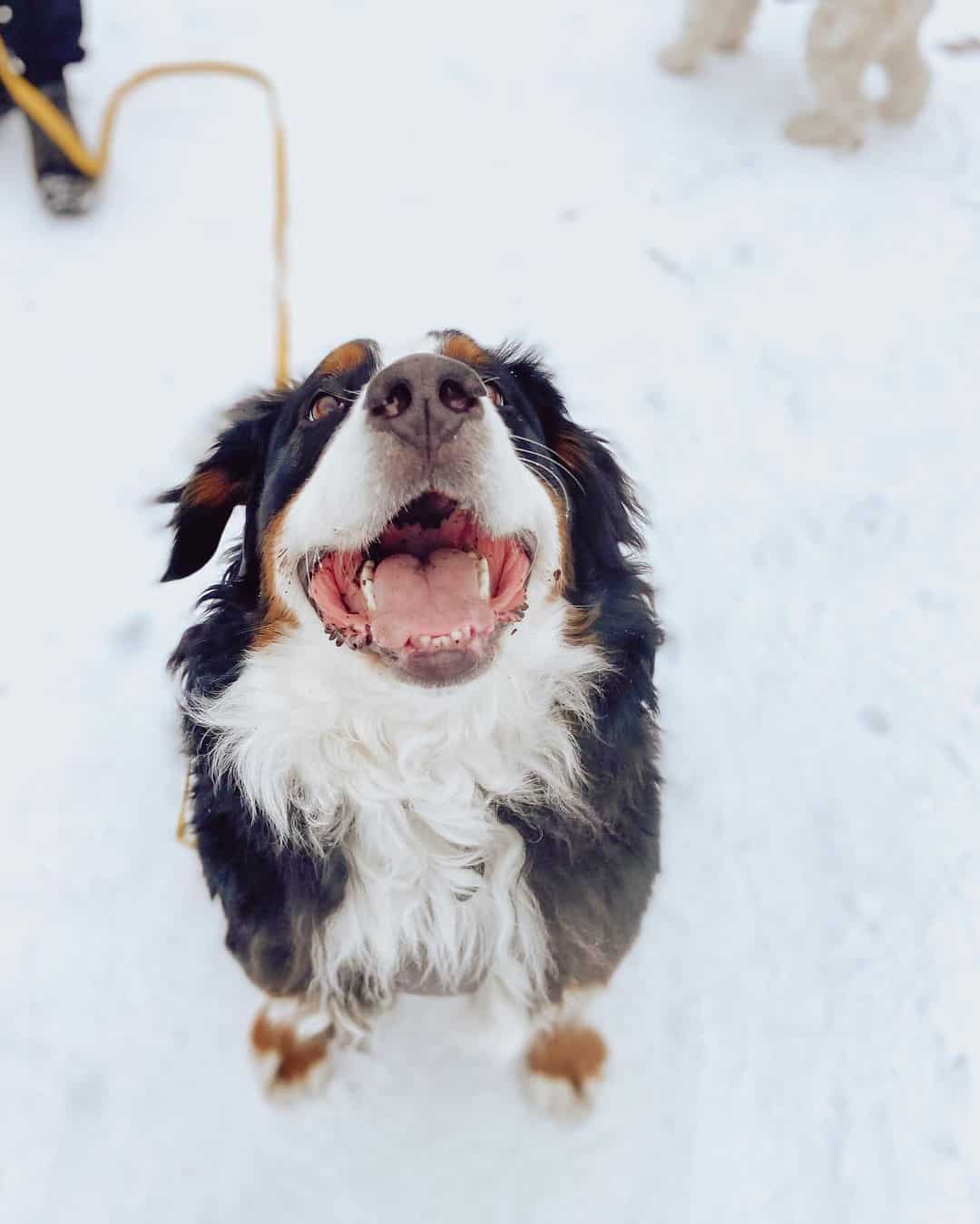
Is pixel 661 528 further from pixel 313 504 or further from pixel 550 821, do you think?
pixel 313 504

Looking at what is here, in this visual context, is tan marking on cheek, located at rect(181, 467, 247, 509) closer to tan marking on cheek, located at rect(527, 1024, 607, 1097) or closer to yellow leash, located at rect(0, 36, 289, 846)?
yellow leash, located at rect(0, 36, 289, 846)

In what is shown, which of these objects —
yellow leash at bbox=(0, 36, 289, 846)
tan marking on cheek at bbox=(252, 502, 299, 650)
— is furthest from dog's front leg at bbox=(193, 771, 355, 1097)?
yellow leash at bbox=(0, 36, 289, 846)

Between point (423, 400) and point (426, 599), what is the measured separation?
13.8 inches

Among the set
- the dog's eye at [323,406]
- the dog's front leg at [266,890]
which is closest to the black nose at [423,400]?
the dog's eye at [323,406]

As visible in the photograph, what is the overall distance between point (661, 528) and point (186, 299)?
7.05 feet

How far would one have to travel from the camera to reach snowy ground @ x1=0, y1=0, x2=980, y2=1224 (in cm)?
207

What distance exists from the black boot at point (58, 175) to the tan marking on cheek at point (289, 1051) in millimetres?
3276

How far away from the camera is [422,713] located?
1.67m

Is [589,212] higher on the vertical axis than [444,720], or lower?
higher

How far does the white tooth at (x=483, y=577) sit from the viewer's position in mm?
1574

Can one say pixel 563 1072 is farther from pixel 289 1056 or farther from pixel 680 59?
pixel 680 59

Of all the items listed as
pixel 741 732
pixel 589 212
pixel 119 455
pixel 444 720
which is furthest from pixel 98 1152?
pixel 589 212

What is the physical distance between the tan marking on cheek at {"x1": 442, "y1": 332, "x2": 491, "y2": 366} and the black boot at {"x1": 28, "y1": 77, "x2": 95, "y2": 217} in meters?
2.63

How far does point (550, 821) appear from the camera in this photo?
1.78 meters
